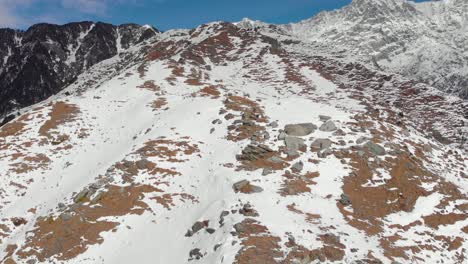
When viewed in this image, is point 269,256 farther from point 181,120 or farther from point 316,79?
point 316,79

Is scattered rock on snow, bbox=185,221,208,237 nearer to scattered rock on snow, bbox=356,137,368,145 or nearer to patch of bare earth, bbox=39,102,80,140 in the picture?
scattered rock on snow, bbox=356,137,368,145

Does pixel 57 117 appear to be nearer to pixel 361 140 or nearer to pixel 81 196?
pixel 81 196

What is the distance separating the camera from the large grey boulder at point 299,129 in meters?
37.4

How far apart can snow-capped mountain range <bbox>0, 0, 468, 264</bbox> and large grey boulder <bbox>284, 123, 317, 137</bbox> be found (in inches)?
4.0

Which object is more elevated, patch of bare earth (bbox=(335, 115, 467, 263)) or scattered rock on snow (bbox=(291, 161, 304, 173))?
scattered rock on snow (bbox=(291, 161, 304, 173))

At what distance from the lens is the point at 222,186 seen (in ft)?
102

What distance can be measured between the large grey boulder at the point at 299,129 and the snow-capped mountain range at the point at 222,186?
0.10 m

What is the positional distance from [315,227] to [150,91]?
36.4 metres

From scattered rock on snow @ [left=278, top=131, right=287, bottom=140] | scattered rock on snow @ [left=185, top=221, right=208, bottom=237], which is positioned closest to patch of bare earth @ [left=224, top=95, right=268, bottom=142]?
scattered rock on snow @ [left=278, top=131, right=287, bottom=140]

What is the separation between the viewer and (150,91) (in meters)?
57.8

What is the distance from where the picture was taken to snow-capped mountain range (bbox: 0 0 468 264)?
1012 inches

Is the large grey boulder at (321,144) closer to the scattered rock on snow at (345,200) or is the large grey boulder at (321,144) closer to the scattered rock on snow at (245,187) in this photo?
the scattered rock on snow at (345,200)

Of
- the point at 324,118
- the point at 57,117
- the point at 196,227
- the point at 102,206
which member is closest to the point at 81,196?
the point at 102,206

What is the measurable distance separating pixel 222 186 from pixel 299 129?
379 inches
